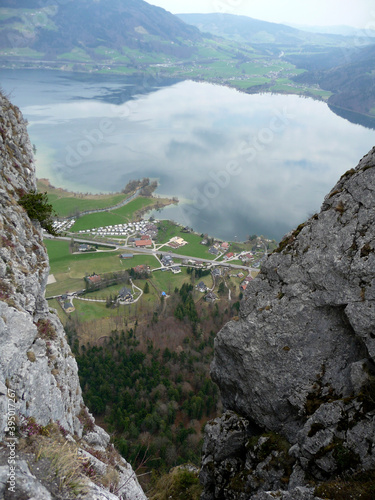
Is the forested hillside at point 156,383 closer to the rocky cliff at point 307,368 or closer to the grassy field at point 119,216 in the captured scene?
the rocky cliff at point 307,368

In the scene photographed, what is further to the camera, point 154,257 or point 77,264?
point 154,257

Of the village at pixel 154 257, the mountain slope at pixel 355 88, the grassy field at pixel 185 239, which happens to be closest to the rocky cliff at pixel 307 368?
the village at pixel 154 257

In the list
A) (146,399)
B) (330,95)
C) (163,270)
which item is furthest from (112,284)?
(330,95)

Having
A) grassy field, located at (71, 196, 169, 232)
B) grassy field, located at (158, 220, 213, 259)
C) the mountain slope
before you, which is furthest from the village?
the mountain slope

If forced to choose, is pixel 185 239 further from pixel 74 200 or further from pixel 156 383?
pixel 156 383

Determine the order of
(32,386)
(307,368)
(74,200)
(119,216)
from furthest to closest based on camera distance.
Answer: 1. (74,200)
2. (119,216)
3. (307,368)
4. (32,386)

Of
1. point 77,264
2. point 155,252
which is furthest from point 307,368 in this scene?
point 155,252

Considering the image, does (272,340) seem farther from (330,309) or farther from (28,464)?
(28,464)

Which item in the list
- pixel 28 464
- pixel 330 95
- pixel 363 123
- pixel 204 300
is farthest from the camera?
pixel 330 95
